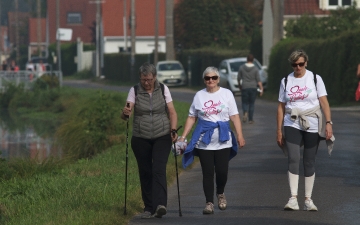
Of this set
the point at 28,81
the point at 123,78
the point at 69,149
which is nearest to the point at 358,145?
the point at 69,149

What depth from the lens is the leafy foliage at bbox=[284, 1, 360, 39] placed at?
129 feet

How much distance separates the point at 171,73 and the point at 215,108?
40121 mm

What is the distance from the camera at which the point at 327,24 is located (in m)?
39.9

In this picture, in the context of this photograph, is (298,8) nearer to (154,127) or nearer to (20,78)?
(20,78)

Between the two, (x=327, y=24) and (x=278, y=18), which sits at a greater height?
(x=278, y=18)

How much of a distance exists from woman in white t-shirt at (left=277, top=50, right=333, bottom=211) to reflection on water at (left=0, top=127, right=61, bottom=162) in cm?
1046

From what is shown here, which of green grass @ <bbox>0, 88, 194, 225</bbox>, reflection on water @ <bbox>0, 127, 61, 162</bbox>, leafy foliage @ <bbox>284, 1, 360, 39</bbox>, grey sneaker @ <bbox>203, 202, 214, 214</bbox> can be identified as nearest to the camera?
green grass @ <bbox>0, 88, 194, 225</bbox>

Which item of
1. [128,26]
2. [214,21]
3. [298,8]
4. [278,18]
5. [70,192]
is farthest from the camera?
[128,26]

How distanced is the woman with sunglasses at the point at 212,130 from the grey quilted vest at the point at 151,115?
0.92 feet

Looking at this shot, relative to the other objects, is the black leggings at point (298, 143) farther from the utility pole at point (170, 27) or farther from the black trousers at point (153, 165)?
the utility pole at point (170, 27)

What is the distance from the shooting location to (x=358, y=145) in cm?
1705

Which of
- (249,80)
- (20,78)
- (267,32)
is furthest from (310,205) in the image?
(267,32)

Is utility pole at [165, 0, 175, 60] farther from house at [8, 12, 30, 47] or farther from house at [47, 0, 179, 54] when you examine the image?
house at [8, 12, 30, 47]

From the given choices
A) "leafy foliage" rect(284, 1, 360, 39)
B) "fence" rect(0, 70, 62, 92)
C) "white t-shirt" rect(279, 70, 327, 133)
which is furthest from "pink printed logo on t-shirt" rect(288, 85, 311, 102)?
"fence" rect(0, 70, 62, 92)
